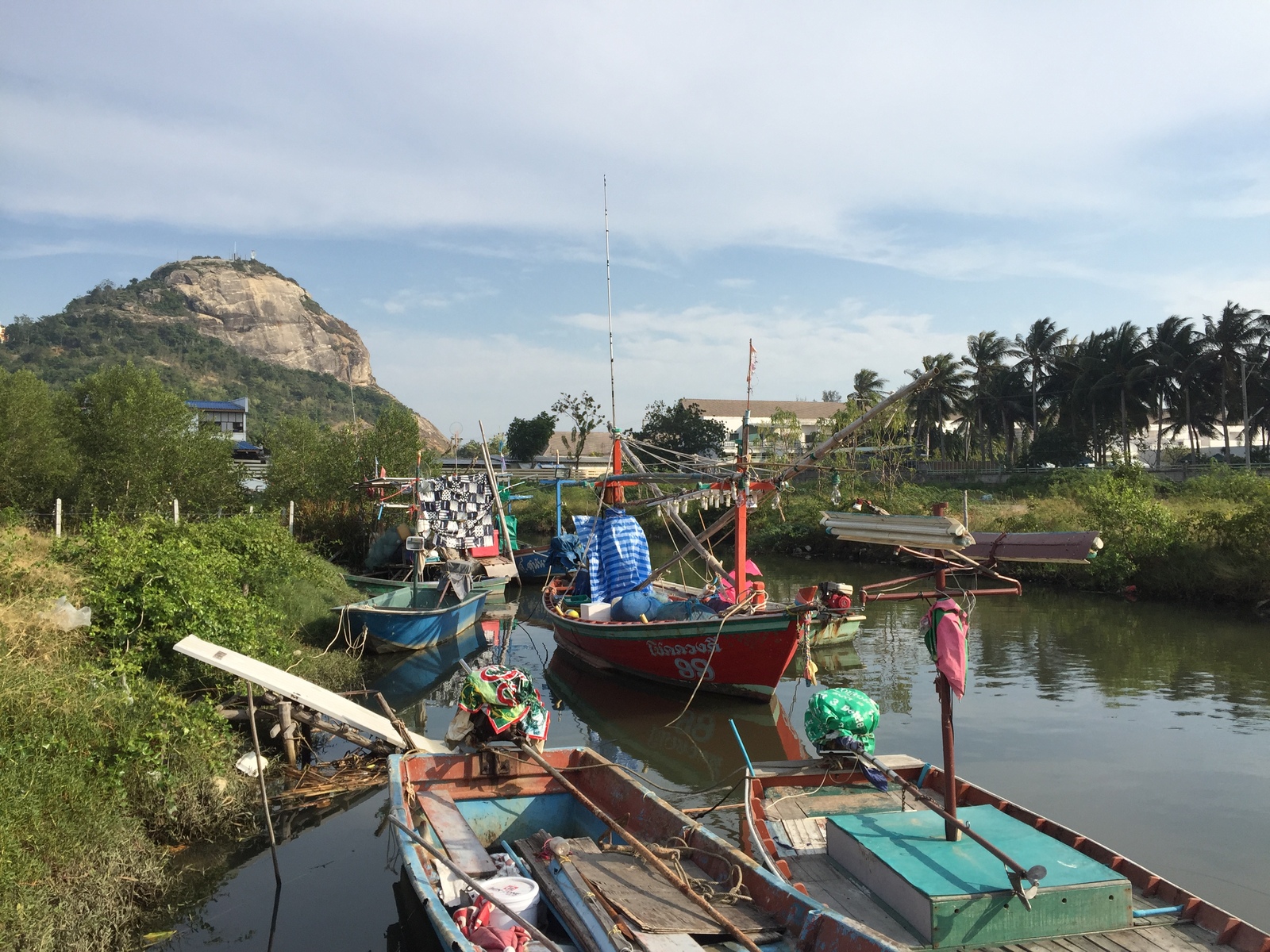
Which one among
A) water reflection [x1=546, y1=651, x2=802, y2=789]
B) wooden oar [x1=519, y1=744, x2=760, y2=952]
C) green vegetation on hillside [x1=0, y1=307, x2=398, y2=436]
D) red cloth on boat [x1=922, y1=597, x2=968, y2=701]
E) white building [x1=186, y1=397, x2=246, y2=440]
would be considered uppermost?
green vegetation on hillside [x1=0, y1=307, x2=398, y2=436]

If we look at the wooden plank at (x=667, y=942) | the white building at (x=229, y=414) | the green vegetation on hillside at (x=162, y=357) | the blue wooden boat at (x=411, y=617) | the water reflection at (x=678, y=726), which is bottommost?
the water reflection at (x=678, y=726)

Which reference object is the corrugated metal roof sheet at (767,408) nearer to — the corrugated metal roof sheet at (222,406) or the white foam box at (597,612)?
the corrugated metal roof sheet at (222,406)

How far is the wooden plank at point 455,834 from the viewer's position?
7.46 meters

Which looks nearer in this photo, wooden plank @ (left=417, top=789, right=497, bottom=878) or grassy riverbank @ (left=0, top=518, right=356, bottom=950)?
grassy riverbank @ (left=0, top=518, right=356, bottom=950)

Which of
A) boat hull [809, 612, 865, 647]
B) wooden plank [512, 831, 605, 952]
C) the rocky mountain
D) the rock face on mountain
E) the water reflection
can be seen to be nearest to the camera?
wooden plank [512, 831, 605, 952]

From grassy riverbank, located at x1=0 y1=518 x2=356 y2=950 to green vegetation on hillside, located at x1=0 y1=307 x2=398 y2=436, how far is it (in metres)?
77.7

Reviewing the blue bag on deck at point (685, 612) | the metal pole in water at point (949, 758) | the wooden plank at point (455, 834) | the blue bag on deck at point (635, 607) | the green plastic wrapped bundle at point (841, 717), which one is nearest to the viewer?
the metal pole in water at point (949, 758)

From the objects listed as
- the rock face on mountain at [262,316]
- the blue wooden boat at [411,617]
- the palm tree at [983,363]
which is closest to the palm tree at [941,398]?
the palm tree at [983,363]

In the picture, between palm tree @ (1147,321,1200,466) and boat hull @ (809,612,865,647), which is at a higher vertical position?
palm tree @ (1147,321,1200,466)

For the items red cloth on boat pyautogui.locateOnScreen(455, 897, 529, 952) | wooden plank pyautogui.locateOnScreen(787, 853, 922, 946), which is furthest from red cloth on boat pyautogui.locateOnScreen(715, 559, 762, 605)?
red cloth on boat pyautogui.locateOnScreen(455, 897, 529, 952)

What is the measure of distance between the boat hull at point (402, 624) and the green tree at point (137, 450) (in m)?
9.07

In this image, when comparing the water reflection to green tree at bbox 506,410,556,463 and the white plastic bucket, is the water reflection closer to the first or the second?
the white plastic bucket

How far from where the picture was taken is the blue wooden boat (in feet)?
60.5

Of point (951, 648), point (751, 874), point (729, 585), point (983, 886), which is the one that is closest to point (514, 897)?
point (751, 874)
